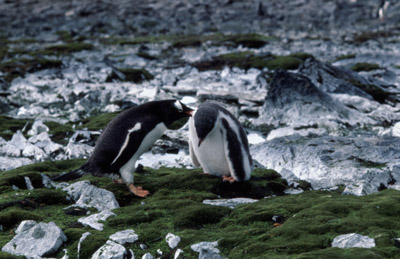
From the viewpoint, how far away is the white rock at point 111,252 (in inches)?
206

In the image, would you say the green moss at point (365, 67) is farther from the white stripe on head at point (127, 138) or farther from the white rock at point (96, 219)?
the white rock at point (96, 219)

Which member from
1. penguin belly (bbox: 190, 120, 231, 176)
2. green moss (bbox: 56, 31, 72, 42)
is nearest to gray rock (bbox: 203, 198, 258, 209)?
penguin belly (bbox: 190, 120, 231, 176)

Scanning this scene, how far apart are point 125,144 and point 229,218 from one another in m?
2.19

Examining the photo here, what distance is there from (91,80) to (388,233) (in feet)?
56.2

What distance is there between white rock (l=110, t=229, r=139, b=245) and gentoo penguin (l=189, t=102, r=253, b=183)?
216 cm

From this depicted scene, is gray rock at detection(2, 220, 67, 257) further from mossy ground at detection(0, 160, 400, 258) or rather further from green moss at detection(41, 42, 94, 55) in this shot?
green moss at detection(41, 42, 94, 55)

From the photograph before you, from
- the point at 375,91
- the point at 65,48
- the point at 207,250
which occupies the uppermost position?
the point at 207,250

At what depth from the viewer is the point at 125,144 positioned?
7742 millimetres

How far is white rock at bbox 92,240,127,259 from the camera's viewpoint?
206 inches

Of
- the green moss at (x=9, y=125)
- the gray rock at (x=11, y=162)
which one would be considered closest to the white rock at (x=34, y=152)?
the gray rock at (x=11, y=162)

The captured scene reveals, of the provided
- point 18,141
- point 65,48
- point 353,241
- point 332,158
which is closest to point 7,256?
point 353,241

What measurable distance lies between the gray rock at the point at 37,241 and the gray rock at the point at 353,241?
285cm

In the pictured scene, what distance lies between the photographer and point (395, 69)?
21.0 m

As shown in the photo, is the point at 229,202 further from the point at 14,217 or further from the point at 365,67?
the point at 365,67
